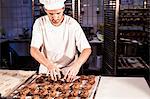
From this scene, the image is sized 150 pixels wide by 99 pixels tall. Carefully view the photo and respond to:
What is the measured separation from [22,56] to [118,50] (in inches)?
44.3

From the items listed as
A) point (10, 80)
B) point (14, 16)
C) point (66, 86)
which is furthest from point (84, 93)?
point (14, 16)

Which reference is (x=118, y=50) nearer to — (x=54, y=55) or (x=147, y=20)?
(x=147, y=20)

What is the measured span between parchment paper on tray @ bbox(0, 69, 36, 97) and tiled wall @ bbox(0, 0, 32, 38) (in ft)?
2.91

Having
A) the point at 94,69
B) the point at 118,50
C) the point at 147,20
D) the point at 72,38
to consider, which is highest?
the point at 147,20

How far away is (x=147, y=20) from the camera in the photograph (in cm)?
271

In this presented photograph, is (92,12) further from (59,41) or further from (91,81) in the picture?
(91,81)

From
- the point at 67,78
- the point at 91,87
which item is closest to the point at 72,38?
the point at 67,78

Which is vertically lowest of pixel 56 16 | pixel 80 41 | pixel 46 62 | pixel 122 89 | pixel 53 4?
pixel 122 89

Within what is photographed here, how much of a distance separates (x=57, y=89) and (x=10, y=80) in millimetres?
425

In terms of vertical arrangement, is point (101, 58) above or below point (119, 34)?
below

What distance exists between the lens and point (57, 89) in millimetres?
1641

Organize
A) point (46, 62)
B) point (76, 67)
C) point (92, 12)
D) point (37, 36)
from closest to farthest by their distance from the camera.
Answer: point (76, 67) < point (46, 62) < point (37, 36) < point (92, 12)

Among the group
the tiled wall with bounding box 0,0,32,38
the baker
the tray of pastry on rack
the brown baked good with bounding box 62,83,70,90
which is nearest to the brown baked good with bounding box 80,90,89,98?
the tray of pastry on rack

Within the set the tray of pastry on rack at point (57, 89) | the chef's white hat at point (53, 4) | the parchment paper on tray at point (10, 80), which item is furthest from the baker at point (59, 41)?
the tray of pastry on rack at point (57, 89)
